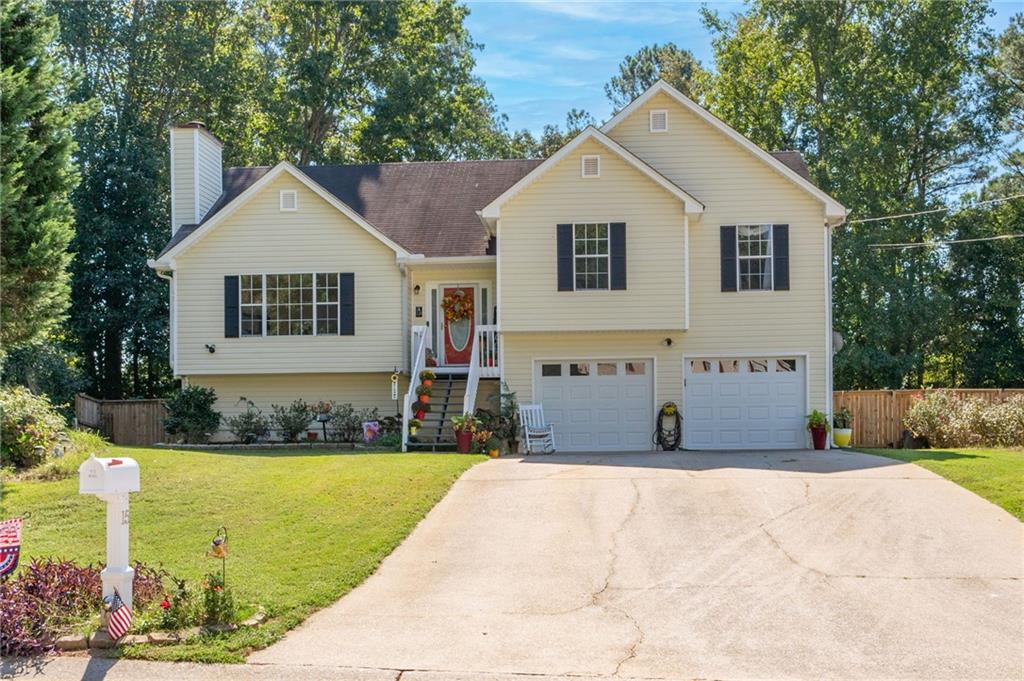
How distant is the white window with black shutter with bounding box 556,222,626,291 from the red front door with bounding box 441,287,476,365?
9.27 feet

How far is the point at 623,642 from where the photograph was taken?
25.5ft

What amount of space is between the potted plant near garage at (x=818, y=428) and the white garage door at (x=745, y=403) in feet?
1.62

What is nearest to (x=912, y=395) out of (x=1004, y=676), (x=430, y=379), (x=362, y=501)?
(x=430, y=379)

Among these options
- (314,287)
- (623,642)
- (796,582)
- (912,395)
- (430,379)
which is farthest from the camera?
(912,395)

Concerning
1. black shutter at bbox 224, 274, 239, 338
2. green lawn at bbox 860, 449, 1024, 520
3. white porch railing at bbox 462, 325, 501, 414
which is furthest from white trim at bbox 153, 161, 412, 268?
green lawn at bbox 860, 449, 1024, 520

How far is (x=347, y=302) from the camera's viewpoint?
21.1m

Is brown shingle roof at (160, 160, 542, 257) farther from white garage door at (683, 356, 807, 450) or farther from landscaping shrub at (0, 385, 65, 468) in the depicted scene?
landscaping shrub at (0, 385, 65, 468)

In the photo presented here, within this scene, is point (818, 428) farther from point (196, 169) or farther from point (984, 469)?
point (196, 169)

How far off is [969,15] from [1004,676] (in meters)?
30.3

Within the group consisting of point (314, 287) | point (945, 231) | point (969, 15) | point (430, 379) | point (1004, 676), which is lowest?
point (1004, 676)

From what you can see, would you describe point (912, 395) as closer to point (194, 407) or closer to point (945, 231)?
point (945, 231)

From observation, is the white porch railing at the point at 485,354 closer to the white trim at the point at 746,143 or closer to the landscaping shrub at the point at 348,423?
the landscaping shrub at the point at 348,423

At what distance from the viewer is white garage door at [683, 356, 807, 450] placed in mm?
20469

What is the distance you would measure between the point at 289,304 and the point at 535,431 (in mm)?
6112
